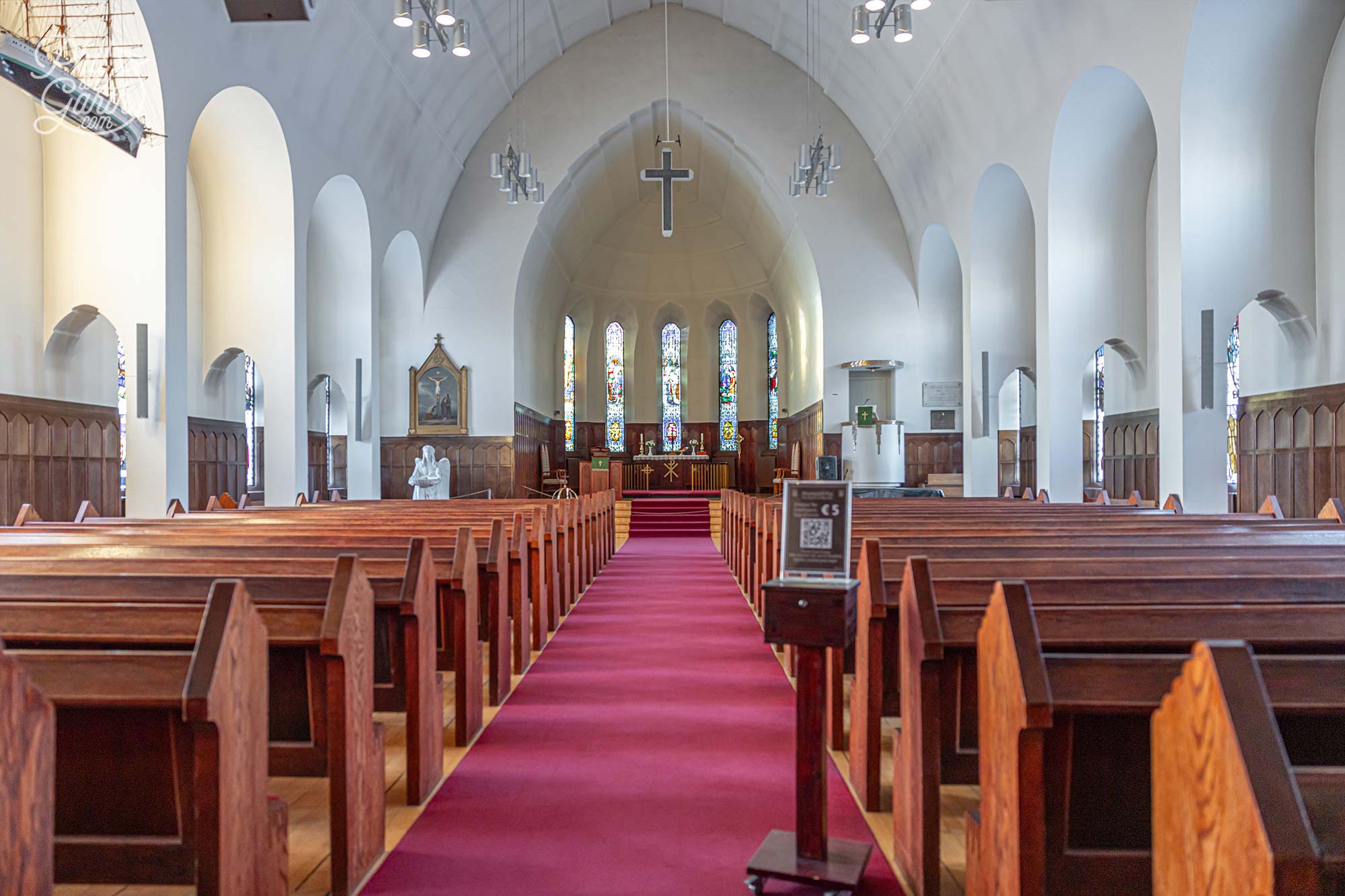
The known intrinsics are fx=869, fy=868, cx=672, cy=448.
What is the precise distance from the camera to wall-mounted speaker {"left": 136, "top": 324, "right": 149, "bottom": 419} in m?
8.03

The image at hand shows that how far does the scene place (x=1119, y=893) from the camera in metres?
1.64

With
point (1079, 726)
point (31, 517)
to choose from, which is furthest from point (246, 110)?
point (1079, 726)

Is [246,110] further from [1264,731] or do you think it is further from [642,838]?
[1264,731]

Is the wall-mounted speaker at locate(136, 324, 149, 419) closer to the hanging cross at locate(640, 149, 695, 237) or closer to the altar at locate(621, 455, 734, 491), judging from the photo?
the hanging cross at locate(640, 149, 695, 237)

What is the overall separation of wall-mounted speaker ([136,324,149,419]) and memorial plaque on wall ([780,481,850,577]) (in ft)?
25.2

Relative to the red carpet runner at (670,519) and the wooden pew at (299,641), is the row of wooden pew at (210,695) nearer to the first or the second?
the wooden pew at (299,641)

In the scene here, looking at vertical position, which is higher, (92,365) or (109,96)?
(109,96)

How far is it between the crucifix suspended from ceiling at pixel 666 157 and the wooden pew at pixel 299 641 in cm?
956

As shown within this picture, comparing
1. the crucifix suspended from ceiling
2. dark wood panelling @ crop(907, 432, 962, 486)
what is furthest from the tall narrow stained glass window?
dark wood panelling @ crop(907, 432, 962, 486)

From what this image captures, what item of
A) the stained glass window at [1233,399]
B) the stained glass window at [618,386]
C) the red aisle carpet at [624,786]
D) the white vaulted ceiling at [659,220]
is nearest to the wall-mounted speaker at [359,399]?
the white vaulted ceiling at [659,220]

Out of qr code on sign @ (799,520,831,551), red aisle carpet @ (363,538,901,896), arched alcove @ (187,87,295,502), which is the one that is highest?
arched alcove @ (187,87,295,502)

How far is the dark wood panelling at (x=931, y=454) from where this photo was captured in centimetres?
1525

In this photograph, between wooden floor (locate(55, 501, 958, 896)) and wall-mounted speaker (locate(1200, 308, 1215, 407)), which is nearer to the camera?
wooden floor (locate(55, 501, 958, 896))

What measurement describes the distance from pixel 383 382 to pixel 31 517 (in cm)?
980
